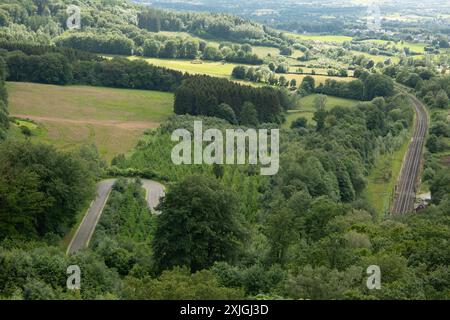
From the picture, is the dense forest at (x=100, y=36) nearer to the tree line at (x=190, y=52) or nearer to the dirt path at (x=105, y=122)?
the tree line at (x=190, y=52)


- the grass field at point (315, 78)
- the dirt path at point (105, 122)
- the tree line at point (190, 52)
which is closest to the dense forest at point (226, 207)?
the dirt path at point (105, 122)

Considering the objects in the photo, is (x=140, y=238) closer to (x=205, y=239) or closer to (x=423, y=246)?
(x=205, y=239)

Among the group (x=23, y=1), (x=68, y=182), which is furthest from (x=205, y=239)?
(x=23, y=1)

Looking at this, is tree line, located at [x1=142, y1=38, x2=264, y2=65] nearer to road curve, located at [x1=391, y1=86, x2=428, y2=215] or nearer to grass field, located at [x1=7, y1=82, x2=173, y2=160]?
grass field, located at [x1=7, y1=82, x2=173, y2=160]

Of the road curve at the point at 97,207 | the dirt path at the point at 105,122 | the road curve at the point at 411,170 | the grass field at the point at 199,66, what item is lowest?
the grass field at the point at 199,66

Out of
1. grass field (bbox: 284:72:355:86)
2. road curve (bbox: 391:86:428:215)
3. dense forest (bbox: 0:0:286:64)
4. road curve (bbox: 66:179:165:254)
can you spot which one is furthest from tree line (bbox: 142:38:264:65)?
road curve (bbox: 66:179:165:254)
